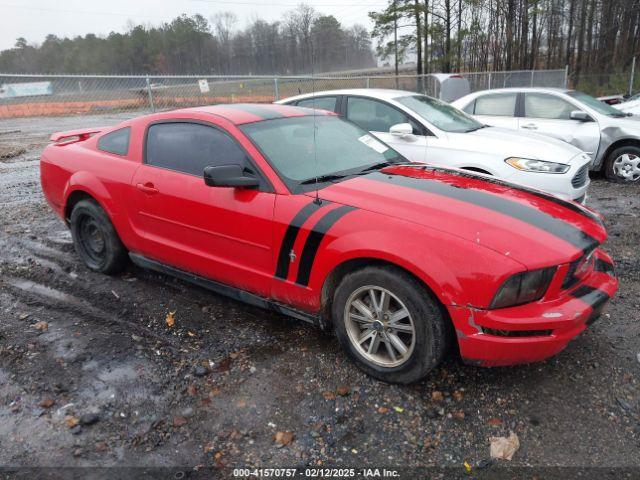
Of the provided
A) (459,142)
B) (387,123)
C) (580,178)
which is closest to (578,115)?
(580,178)

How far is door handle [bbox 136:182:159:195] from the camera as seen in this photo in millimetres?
3742

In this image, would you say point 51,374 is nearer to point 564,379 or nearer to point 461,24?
point 564,379

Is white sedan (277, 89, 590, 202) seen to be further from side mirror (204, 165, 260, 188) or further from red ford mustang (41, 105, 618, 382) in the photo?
side mirror (204, 165, 260, 188)

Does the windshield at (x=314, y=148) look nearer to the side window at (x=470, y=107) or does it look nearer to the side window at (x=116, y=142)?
the side window at (x=116, y=142)

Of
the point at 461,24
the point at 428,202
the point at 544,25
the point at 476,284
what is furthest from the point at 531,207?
the point at 544,25

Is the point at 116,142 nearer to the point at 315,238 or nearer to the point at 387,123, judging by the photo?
the point at 315,238

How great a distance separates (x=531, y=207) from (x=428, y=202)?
2.20ft

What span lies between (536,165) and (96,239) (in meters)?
4.63

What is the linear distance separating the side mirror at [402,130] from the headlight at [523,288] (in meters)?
3.38

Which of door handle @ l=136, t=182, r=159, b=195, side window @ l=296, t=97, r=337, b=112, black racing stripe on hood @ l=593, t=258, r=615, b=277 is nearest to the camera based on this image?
black racing stripe on hood @ l=593, t=258, r=615, b=277

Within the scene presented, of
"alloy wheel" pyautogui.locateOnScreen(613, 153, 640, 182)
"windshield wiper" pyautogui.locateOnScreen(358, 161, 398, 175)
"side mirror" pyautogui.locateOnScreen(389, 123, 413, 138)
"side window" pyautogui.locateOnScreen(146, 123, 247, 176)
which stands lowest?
"alloy wheel" pyautogui.locateOnScreen(613, 153, 640, 182)

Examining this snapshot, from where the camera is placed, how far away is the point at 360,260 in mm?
2852

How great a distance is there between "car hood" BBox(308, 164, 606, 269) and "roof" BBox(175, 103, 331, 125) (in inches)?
36.3

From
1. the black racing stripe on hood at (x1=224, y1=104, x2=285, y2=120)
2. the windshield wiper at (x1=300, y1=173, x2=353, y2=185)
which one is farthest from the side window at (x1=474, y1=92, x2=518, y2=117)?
the windshield wiper at (x1=300, y1=173, x2=353, y2=185)
